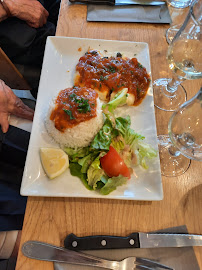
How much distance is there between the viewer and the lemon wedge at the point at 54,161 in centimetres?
101

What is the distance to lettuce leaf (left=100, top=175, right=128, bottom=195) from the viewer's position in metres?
0.98

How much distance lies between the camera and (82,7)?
1561 mm

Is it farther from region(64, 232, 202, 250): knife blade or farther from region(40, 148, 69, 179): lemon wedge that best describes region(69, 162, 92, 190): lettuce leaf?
region(64, 232, 202, 250): knife blade

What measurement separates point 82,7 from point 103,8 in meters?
0.15

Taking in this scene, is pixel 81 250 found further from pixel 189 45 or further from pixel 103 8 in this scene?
pixel 103 8

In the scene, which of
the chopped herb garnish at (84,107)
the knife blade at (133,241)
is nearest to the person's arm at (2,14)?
the chopped herb garnish at (84,107)

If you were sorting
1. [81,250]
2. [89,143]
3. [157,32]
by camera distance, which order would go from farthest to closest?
1. [157,32]
2. [89,143]
3. [81,250]

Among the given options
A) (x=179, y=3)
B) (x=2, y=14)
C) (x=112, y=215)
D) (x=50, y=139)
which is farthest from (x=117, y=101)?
(x=2, y=14)

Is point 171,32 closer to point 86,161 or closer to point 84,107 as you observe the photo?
point 84,107

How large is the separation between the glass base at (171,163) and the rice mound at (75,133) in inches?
15.2

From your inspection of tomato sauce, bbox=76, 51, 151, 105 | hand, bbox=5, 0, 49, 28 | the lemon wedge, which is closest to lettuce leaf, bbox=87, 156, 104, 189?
the lemon wedge

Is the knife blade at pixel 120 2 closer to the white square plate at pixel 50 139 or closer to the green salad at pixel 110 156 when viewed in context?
the white square plate at pixel 50 139

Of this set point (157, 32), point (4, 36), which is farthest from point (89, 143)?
point (4, 36)

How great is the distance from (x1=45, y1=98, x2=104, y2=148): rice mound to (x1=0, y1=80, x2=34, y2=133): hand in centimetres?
38
